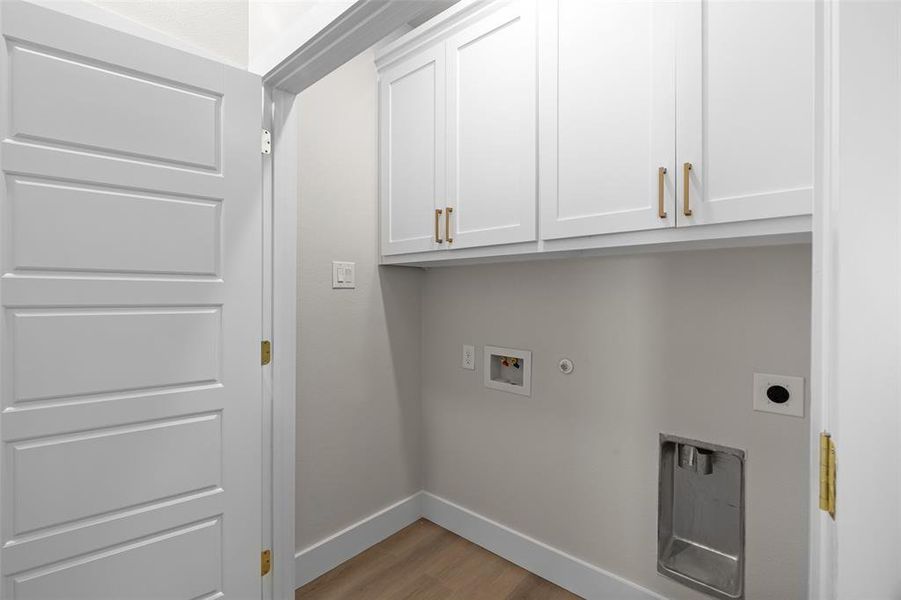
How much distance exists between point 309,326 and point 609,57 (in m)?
1.51

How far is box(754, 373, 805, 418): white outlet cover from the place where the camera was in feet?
4.32

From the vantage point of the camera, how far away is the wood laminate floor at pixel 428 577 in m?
1.77

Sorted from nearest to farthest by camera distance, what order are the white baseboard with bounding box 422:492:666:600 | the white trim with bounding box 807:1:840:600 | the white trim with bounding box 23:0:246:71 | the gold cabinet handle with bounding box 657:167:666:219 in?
the white trim with bounding box 807:1:840:600, the white trim with bounding box 23:0:246:71, the gold cabinet handle with bounding box 657:167:666:219, the white baseboard with bounding box 422:492:666:600

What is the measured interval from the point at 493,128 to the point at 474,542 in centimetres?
191

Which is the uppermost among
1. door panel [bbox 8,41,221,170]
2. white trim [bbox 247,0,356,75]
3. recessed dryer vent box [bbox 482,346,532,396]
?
white trim [bbox 247,0,356,75]

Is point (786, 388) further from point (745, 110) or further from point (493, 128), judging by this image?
point (493, 128)

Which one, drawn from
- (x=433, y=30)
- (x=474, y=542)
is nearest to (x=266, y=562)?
(x=474, y=542)

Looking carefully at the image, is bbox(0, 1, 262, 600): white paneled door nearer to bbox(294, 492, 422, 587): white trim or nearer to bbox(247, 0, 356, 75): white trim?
bbox(247, 0, 356, 75): white trim

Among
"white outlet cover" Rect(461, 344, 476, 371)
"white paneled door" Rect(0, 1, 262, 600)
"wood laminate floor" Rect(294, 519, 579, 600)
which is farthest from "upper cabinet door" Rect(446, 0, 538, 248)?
"wood laminate floor" Rect(294, 519, 579, 600)

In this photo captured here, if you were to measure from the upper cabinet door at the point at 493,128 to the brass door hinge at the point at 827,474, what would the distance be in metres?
1.15

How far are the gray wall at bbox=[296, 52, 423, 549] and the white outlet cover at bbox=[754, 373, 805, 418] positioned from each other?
1542 mm

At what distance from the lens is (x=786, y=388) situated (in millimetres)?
1337

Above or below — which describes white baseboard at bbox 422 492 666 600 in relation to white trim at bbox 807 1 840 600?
below

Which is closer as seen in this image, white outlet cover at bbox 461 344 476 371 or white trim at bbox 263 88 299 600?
white trim at bbox 263 88 299 600
